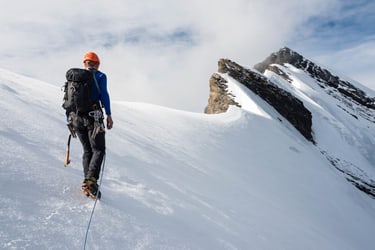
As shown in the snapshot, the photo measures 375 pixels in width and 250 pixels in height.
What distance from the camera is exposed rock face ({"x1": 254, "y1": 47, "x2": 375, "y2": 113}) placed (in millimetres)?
57250

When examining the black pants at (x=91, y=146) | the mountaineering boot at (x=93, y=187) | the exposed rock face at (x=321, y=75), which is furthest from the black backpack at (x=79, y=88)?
the exposed rock face at (x=321, y=75)

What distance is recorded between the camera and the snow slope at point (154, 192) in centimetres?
365

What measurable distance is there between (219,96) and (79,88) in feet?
69.4

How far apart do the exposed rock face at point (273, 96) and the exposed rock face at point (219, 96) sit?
24.2 inches

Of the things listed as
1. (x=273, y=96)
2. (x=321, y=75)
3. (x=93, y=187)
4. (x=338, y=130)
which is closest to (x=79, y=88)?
(x=93, y=187)

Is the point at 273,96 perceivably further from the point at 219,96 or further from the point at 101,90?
the point at 101,90

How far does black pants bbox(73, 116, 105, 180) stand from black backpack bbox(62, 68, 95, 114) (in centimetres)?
23

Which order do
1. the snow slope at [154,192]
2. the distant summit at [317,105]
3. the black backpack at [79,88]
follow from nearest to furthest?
the snow slope at [154,192], the black backpack at [79,88], the distant summit at [317,105]

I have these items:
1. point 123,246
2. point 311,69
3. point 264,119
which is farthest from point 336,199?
point 311,69

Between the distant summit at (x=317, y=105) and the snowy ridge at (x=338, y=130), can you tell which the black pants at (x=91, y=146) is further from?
the snowy ridge at (x=338, y=130)

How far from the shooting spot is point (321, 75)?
58656mm

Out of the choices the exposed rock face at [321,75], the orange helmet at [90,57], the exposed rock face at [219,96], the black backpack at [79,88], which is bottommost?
the black backpack at [79,88]

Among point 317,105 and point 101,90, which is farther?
point 317,105

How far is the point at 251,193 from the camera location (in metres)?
8.25
